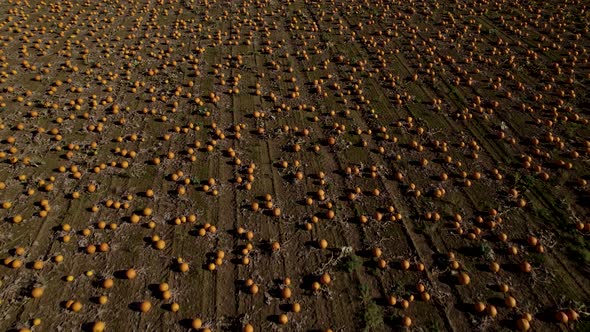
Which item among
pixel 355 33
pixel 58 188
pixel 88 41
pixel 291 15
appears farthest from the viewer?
pixel 291 15

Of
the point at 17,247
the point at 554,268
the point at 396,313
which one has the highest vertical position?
the point at 554,268

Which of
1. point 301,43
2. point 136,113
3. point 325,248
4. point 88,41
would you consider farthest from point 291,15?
point 325,248

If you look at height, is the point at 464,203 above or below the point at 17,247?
above

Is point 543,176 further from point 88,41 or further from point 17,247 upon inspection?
point 88,41

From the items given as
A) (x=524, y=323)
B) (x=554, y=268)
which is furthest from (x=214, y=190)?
(x=554, y=268)

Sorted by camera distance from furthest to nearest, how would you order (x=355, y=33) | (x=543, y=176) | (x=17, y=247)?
(x=355, y=33) < (x=543, y=176) < (x=17, y=247)

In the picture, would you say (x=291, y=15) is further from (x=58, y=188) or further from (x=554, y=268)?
(x=554, y=268)

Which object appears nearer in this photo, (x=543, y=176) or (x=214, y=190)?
(x=214, y=190)
